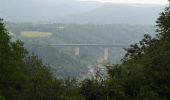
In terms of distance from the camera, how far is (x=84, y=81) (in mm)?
23031

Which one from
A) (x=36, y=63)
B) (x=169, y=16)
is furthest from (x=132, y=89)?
(x=169, y=16)

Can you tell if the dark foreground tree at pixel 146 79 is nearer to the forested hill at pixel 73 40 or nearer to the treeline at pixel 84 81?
the treeline at pixel 84 81

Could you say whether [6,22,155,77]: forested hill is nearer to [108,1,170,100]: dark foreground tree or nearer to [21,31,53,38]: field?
[21,31,53,38]: field

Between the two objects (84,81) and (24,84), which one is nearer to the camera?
(24,84)

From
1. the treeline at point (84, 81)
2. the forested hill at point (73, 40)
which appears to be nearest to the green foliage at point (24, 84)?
the treeline at point (84, 81)

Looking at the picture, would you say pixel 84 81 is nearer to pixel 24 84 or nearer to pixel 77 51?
pixel 24 84

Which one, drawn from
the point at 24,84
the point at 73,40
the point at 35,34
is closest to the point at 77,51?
the point at 73,40

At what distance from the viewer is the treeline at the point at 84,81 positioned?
→ 63.4 ft

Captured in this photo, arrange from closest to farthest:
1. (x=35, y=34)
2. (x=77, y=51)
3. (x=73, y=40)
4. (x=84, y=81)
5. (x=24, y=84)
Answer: (x=24, y=84) → (x=84, y=81) → (x=77, y=51) → (x=35, y=34) → (x=73, y=40)

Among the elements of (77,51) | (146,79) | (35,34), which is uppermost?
(35,34)

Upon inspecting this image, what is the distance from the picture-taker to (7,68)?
20359 millimetres

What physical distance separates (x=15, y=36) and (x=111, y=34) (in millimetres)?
44780

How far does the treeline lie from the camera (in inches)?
760

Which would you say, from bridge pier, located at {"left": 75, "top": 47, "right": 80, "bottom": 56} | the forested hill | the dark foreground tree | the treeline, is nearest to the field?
the forested hill
